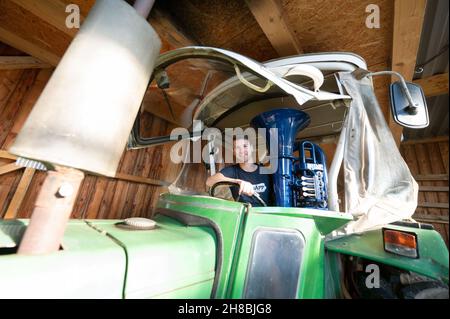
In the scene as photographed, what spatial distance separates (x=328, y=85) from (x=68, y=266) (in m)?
1.99

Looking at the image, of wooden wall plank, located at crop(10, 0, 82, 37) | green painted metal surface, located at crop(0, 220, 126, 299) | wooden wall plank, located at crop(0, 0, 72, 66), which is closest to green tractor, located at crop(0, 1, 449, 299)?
green painted metal surface, located at crop(0, 220, 126, 299)

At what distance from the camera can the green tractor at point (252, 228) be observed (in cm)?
64

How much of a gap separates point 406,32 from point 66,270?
238 centimetres

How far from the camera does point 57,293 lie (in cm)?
56

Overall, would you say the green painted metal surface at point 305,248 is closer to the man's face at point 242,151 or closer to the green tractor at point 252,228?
the green tractor at point 252,228

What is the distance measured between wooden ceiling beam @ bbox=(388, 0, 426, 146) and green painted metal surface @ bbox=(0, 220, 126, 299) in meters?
1.88

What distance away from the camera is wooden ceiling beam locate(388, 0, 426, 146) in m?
1.28

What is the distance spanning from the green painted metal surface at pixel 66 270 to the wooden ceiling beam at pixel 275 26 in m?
1.72

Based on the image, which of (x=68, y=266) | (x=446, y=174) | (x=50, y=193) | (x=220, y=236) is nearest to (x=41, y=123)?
(x=50, y=193)

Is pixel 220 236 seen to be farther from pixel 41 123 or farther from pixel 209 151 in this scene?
pixel 209 151

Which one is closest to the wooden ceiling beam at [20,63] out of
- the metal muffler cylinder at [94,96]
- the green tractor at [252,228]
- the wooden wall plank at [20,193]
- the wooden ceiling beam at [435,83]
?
the wooden wall plank at [20,193]

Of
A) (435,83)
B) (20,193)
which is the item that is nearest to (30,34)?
(20,193)

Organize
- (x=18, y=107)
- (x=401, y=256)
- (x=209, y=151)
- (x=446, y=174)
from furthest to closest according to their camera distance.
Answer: (x=446, y=174) < (x=18, y=107) < (x=209, y=151) < (x=401, y=256)

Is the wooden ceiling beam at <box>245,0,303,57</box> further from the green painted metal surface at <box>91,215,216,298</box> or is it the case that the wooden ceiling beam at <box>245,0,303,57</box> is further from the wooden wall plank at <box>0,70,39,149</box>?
the wooden wall plank at <box>0,70,39,149</box>
